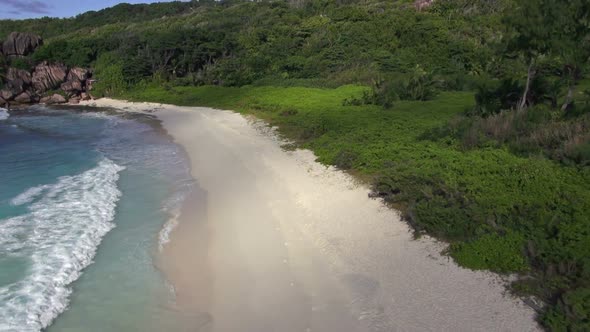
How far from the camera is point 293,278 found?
8.36 m

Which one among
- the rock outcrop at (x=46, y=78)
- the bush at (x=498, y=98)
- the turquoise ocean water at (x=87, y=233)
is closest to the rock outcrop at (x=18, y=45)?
the rock outcrop at (x=46, y=78)

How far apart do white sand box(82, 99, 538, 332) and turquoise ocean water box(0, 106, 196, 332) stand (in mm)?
810

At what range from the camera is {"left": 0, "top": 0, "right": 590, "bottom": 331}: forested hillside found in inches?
320

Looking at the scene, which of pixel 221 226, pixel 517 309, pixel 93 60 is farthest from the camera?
pixel 93 60

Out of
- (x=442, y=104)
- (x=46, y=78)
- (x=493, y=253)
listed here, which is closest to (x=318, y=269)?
(x=493, y=253)

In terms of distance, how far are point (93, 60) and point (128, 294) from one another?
50.5 metres

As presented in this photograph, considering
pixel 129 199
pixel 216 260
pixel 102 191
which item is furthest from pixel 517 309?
pixel 102 191

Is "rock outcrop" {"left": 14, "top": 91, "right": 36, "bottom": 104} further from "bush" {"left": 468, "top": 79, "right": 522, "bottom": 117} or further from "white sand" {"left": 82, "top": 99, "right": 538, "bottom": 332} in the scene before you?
"bush" {"left": 468, "top": 79, "right": 522, "bottom": 117}

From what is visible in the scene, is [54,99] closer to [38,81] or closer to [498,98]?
[38,81]

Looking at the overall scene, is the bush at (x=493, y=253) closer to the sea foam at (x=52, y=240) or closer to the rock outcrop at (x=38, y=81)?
the sea foam at (x=52, y=240)

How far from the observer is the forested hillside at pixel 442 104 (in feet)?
26.7

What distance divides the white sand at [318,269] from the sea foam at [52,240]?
2.03 m

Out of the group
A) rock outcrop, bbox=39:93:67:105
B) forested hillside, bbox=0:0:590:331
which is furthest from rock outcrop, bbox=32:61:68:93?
rock outcrop, bbox=39:93:67:105

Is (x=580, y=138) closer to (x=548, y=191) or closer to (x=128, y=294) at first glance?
(x=548, y=191)
